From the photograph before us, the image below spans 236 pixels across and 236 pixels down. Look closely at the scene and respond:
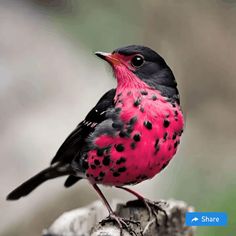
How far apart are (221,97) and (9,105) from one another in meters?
2.32

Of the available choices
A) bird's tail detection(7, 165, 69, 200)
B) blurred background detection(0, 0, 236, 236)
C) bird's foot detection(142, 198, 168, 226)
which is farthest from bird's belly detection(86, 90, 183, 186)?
blurred background detection(0, 0, 236, 236)

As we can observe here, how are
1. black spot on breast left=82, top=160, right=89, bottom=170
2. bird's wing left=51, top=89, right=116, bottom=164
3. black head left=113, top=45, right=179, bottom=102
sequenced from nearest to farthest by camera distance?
black head left=113, top=45, right=179, bottom=102, bird's wing left=51, top=89, right=116, bottom=164, black spot on breast left=82, top=160, right=89, bottom=170

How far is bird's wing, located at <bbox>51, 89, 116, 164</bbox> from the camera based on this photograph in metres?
3.67

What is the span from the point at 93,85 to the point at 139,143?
3.45m

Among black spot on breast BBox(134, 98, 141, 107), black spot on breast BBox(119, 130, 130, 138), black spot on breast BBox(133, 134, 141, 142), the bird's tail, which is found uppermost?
black spot on breast BBox(134, 98, 141, 107)

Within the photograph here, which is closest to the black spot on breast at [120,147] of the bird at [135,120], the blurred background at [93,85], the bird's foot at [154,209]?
the bird at [135,120]

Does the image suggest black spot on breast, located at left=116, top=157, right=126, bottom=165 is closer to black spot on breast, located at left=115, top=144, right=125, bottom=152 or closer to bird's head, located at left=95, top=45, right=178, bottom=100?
black spot on breast, located at left=115, top=144, right=125, bottom=152

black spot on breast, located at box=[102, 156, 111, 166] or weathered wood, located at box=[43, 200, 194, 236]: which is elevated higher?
black spot on breast, located at box=[102, 156, 111, 166]

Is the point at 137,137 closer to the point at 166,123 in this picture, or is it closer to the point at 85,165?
the point at 166,123

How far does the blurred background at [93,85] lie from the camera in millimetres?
6129

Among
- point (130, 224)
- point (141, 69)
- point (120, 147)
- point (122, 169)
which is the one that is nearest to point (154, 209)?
point (130, 224)

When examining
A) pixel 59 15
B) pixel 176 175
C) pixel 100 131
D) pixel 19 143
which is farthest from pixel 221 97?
pixel 100 131

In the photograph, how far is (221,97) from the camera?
7594mm

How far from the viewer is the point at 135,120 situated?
349cm
